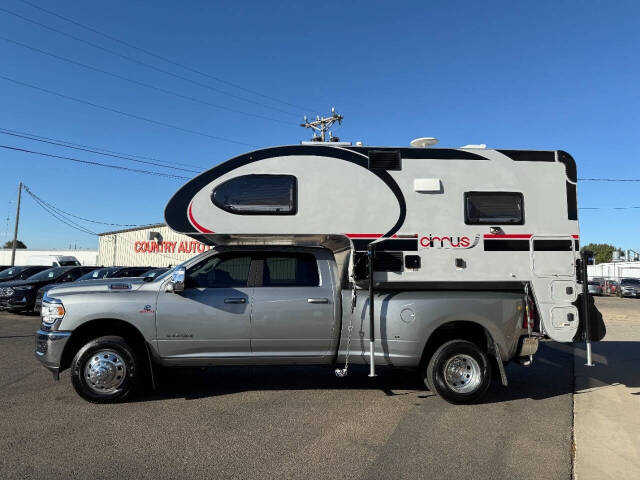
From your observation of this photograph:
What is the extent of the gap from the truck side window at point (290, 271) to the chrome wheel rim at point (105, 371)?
6.26 ft

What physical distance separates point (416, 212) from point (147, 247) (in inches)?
1236

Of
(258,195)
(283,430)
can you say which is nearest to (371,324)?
(283,430)

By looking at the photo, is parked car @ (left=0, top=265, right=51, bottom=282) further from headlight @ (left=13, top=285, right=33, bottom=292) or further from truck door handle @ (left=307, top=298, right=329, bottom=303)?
truck door handle @ (left=307, top=298, right=329, bottom=303)

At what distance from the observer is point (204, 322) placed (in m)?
5.40

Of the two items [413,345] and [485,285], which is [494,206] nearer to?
[485,285]

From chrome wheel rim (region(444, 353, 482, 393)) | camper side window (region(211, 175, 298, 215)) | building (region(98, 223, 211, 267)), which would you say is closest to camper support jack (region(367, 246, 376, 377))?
chrome wheel rim (region(444, 353, 482, 393))

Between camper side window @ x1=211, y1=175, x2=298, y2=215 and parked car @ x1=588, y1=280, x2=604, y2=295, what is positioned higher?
camper side window @ x1=211, y1=175, x2=298, y2=215

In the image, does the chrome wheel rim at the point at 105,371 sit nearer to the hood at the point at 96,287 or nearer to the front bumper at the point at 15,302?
the hood at the point at 96,287

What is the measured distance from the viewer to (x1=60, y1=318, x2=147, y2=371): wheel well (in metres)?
5.39

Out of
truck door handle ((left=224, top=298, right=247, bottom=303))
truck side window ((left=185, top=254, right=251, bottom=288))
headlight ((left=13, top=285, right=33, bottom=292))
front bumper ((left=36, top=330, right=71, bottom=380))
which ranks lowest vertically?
front bumper ((left=36, top=330, right=71, bottom=380))

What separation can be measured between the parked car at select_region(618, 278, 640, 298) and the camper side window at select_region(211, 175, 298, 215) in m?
34.9

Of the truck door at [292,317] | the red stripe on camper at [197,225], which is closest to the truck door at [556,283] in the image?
the truck door at [292,317]

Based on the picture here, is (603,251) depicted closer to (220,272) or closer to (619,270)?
(619,270)

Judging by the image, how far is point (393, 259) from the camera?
569 centimetres
